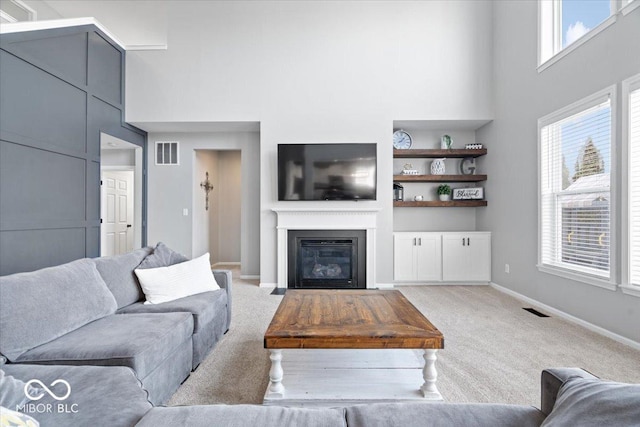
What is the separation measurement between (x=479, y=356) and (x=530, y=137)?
108 inches

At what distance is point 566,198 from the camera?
3186 mm

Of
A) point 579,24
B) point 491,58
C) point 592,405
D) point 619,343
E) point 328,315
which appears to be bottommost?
point 619,343

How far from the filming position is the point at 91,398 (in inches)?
38.2

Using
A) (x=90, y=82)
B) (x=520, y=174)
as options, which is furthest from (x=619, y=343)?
(x=90, y=82)

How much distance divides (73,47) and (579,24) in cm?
549

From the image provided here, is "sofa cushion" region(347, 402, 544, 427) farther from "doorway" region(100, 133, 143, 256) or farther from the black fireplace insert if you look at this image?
"doorway" region(100, 133, 143, 256)

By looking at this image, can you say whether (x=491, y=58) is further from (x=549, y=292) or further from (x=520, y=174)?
(x=549, y=292)

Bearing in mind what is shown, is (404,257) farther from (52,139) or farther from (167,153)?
(52,139)

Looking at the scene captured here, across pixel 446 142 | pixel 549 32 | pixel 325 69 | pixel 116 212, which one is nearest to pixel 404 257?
pixel 446 142

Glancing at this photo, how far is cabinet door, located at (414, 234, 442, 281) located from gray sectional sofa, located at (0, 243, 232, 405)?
316cm

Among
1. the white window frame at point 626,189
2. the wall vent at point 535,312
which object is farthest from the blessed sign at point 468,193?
the white window frame at point 626,189

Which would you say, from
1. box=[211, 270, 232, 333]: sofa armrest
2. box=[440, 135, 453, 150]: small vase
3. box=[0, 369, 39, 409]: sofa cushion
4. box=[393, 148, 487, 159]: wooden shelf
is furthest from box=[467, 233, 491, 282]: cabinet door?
box=[0, 369, 39, 409]: sofa cushion

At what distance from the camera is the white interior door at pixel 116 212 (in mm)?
5395

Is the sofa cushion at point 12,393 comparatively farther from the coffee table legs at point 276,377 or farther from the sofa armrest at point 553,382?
the sofa armrest at point 553,382
